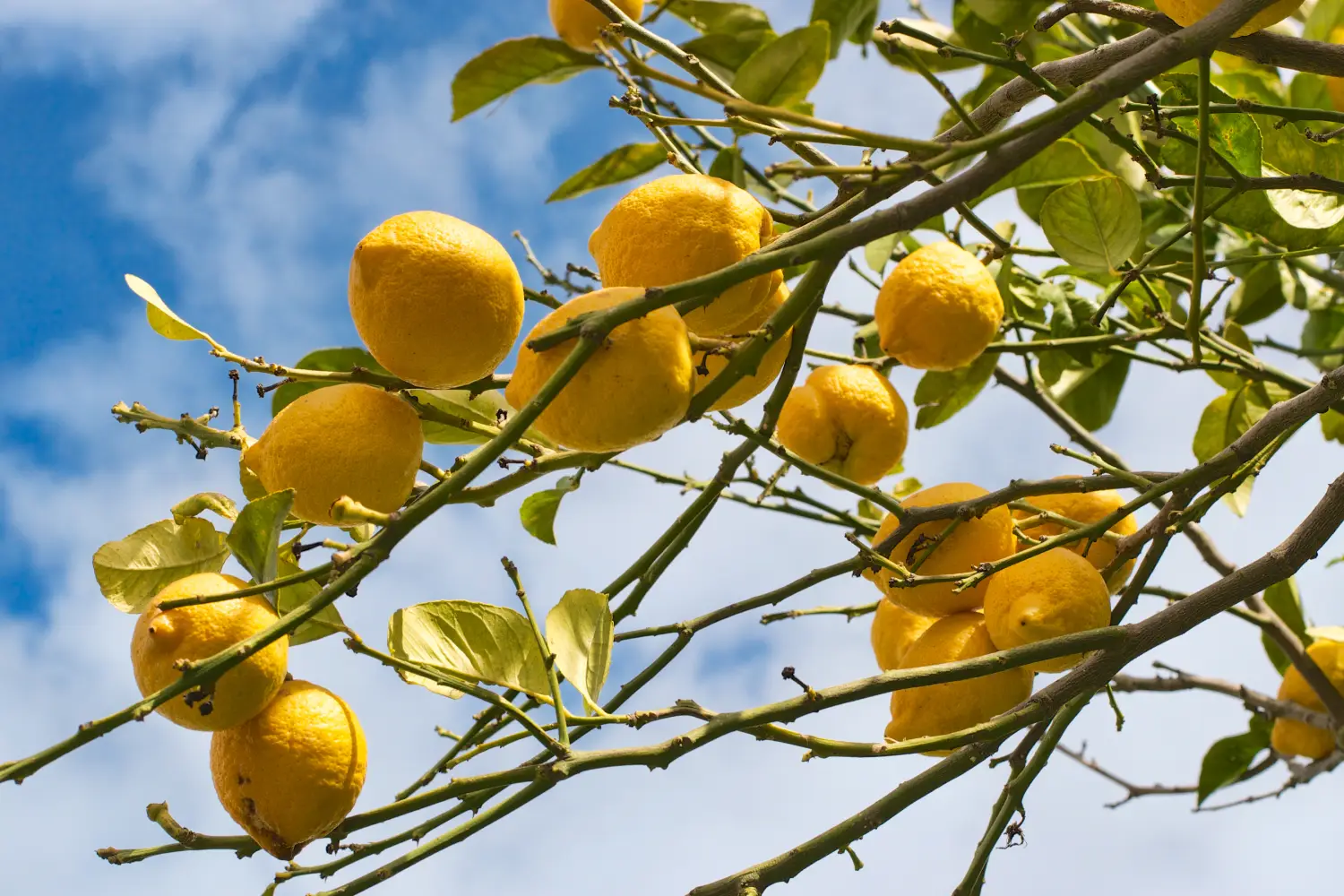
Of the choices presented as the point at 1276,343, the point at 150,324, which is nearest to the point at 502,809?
the point at 150,324

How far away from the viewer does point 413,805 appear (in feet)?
2.47

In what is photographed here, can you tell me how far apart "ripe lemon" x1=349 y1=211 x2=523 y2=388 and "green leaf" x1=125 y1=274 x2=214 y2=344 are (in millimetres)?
182

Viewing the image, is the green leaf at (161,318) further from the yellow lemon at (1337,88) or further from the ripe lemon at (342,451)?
the yellow lemon at (1337,88)

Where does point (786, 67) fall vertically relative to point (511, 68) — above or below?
below

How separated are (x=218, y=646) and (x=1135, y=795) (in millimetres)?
1665

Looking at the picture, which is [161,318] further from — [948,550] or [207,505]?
[948,550]

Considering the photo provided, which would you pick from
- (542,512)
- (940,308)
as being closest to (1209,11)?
(940,308)

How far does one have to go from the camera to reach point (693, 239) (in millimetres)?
764

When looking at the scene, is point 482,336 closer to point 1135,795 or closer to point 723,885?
point 723,885

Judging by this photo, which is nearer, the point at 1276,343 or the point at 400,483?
the point at 400,483

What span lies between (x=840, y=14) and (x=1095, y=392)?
704 millimetres

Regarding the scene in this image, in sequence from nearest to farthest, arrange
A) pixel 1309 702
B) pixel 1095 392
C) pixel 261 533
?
pixel 261 533
pixel 1309 702
pixel 1095 392

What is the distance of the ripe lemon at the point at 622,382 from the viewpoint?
0.65 metres

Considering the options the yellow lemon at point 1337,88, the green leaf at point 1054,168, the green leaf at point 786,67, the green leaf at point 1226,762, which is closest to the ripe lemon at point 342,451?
the green leaf at point 786,67
